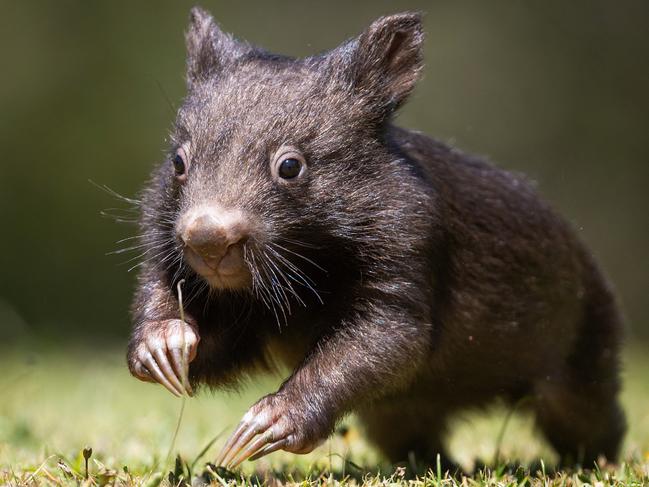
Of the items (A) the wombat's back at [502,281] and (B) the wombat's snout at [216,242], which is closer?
(B) the wombat's snout at [216,242]

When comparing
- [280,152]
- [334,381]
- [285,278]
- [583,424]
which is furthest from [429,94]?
[334,381]

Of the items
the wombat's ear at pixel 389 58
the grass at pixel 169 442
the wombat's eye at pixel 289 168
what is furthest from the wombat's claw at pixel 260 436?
the wombat's ear at pixel 389 58

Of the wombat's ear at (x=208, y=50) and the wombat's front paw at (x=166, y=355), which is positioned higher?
the wombat's ear at (x=208, y=50)

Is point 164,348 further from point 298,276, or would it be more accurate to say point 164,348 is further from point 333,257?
point 333,257

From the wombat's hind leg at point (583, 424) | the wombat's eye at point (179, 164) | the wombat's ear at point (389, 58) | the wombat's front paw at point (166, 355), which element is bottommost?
the wombat's front paw at point (166, 355)

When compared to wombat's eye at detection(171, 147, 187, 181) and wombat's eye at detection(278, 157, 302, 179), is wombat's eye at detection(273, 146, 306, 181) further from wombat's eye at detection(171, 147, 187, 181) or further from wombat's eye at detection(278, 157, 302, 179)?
wombat's eye at detection(171, 147, 187, 181)

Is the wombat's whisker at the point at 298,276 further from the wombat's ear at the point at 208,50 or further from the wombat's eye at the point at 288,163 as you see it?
the wombat's ear at the point at 208,50

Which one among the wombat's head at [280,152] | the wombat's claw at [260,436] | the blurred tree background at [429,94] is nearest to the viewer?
the wombat's claw at [260,436]
